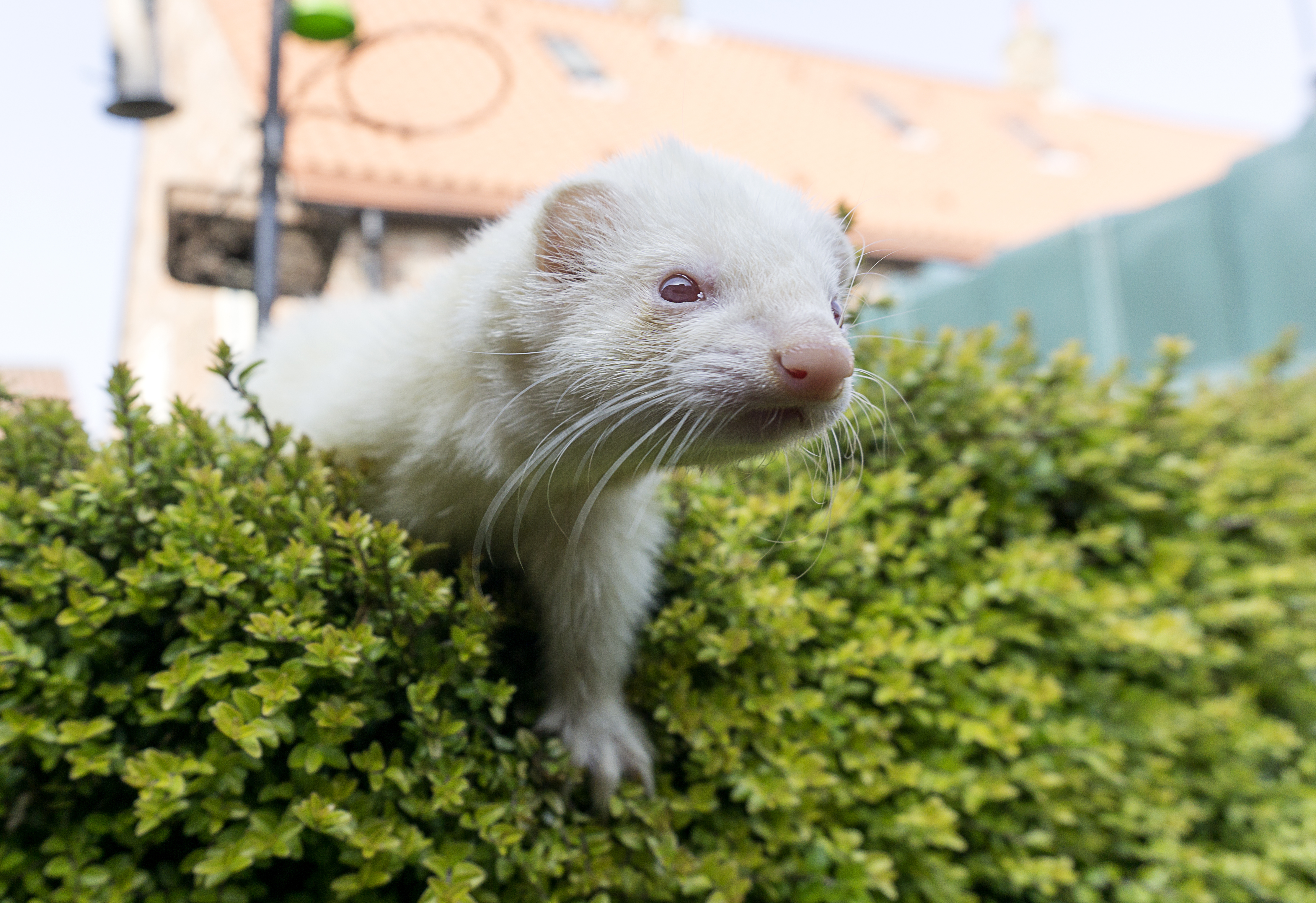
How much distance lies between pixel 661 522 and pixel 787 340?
0.86 metres

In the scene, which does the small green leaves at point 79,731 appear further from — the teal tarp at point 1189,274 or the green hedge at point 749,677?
the teal tarp at point 1189,274

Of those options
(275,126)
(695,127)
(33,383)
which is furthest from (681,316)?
(695,127)

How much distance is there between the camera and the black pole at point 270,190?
159 inches

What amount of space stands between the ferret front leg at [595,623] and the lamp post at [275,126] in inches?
98.2

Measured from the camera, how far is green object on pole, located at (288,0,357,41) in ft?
14.0

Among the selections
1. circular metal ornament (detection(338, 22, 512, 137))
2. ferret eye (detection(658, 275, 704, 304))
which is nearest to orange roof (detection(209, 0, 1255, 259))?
circular metal ornament (detection(338, 22, 512, 137))

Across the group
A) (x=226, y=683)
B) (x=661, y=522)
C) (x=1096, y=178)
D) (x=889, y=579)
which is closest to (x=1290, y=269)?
(x=889, y=579)

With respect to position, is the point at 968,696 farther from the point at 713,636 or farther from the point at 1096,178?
the point at 1096,178

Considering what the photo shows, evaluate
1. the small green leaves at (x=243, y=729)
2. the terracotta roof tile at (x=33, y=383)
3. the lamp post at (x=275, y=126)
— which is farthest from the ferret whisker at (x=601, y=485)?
the lamp post at (x=275, y=126)

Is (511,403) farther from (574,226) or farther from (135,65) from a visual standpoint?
(135,65)

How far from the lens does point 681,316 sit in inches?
68.3

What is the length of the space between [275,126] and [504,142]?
618cm

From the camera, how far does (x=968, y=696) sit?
2.49m

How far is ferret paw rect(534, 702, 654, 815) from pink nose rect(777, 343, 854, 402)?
1031mm
